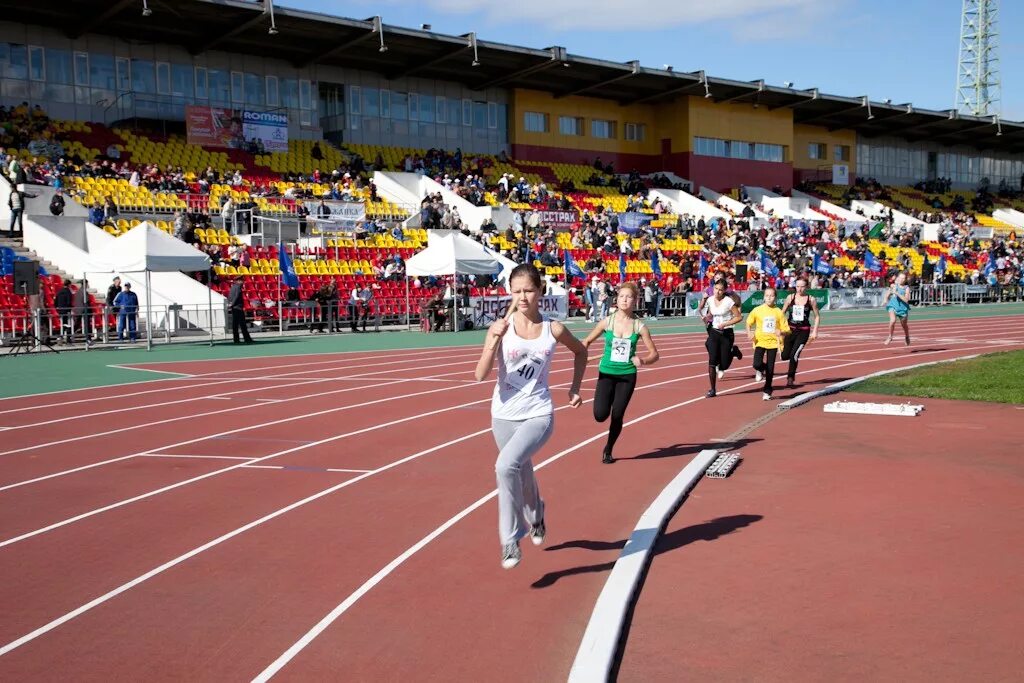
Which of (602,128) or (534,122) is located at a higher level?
(602,128)

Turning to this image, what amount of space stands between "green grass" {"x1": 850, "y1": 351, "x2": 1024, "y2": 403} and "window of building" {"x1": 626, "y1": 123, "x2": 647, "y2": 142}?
47194 mm

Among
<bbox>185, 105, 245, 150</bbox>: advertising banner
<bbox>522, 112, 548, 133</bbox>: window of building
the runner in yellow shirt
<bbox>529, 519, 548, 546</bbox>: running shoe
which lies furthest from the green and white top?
<bbox>522, 112, 548, 133</bbox>: window of building

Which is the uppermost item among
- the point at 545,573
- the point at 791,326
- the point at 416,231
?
the point at 416,231

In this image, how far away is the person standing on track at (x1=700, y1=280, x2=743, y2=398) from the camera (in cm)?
1527

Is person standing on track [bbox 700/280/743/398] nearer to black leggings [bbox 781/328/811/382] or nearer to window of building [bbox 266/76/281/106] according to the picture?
black leggings [bbox 781/328/811/382]

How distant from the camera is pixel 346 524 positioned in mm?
7590

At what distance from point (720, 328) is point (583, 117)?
48.7m

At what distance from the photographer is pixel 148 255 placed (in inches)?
968

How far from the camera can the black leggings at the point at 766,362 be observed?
14.8 metres

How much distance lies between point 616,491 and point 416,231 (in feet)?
109

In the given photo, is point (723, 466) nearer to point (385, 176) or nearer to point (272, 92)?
point (385, 176)

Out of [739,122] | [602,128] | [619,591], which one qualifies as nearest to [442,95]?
[602,128]

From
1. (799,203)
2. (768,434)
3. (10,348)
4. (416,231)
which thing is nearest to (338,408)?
(768,434)

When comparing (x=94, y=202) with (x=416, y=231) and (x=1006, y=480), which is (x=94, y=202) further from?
(x=1006, y=480)
